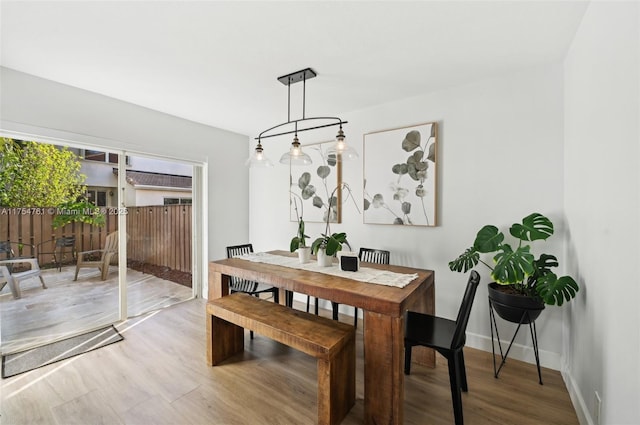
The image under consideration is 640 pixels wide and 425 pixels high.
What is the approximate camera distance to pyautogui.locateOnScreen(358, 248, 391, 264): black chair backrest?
2803 mm

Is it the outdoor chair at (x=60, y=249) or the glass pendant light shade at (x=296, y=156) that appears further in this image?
the outdoor chair at (x=60, y=249)

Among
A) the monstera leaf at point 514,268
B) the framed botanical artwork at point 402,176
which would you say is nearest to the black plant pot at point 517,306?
the monstera leaf at point 514,268

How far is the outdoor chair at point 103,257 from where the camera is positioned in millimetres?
2967

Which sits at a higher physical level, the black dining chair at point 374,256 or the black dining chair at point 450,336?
the black dining chair at point 374,256

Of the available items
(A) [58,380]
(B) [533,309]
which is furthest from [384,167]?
(A) [58,380]

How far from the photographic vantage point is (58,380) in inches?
79.9

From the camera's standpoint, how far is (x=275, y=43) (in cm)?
191

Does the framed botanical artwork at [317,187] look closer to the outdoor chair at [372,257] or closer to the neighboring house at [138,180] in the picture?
the outdoor chair at [372,257]

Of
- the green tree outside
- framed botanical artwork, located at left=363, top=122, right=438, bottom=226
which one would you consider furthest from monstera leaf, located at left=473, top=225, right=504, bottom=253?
the green tree outside

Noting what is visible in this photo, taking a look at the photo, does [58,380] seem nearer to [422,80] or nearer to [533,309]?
[533,309]

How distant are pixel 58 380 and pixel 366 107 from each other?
3739 mm

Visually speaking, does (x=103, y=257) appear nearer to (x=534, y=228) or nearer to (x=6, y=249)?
(x=6, y=249)

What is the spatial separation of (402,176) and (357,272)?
1.25 metres

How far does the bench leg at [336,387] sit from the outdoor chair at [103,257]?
2.84 metres
